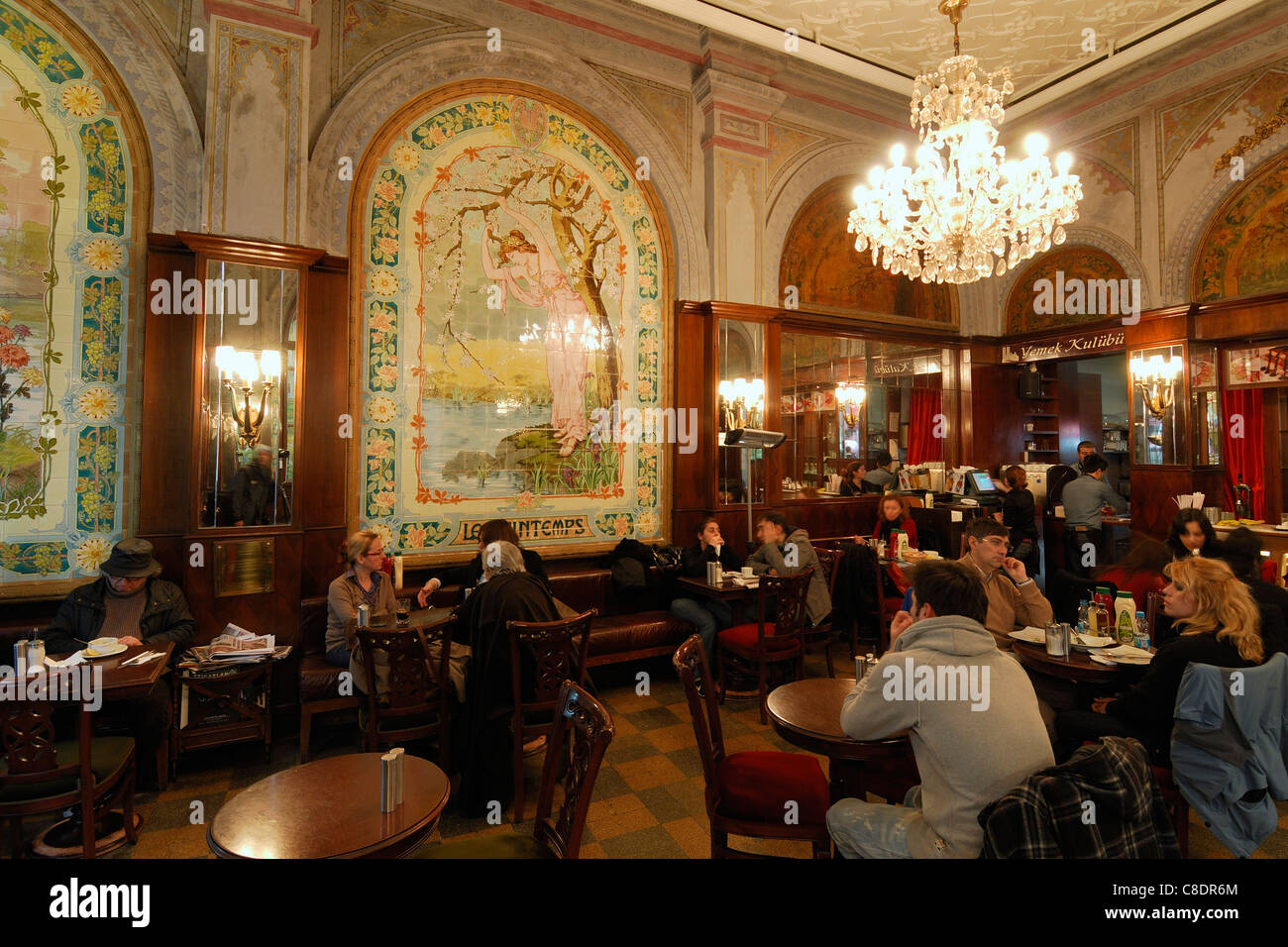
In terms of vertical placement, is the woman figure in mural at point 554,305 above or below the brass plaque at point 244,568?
above

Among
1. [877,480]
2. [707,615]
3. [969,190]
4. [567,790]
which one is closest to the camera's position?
[567,790]

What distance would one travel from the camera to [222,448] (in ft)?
14.7

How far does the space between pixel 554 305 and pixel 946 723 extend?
4861 mm

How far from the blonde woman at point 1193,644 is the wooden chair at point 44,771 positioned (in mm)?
4428

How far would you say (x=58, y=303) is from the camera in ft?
14.2

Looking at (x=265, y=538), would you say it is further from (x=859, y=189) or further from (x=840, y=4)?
(x=840, y=4)

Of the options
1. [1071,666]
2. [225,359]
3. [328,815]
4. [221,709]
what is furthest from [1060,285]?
[221,709]

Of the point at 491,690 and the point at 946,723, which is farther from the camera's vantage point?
the point at 491,690

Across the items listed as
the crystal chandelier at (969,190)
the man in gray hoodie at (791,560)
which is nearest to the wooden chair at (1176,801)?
the man in gray hoodie at (791,560)

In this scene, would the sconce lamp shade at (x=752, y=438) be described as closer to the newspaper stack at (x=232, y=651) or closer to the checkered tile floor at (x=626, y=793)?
the checkered tile floor at (x=626, y=793)

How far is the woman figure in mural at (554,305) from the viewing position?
5.75 m

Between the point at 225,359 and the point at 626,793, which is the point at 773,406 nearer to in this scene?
the point at 626,793

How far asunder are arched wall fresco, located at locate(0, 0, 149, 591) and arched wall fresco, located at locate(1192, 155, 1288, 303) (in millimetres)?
9495
